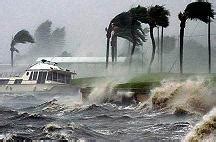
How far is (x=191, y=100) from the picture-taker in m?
26.9

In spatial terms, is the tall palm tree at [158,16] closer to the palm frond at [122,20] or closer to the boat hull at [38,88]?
the palm frond at [122,20]

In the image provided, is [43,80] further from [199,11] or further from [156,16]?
[199,11]

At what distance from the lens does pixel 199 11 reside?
184 feet

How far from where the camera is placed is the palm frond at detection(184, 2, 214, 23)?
5603cm

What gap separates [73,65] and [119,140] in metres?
117

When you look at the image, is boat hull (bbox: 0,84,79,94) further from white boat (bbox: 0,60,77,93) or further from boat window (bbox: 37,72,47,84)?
boat window (bbox: 37,72,47,84)

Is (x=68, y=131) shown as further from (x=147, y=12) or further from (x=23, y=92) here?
(x=23, y=92)

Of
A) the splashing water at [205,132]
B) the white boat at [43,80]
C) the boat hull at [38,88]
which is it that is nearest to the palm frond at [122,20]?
the white boat at [43,80]

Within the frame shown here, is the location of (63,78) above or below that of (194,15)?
below

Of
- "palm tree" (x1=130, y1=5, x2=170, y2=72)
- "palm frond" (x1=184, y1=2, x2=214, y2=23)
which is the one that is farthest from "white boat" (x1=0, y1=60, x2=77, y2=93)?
"palm frond" (x1=184, y1=2, x2=214, y2=23)

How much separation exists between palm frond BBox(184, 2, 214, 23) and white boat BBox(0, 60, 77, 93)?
88.7 ft

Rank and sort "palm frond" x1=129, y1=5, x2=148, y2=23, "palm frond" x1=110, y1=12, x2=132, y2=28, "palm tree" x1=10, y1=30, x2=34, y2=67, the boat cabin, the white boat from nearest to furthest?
"palm frond" x1=129, y1=5, x2=148, y2=23, "palm frond" x1=110, y1=12, x2=132, y2=28, the white boat, the boat cabin, "palm tree" x1=10, y1=30, x2=34, y2=67

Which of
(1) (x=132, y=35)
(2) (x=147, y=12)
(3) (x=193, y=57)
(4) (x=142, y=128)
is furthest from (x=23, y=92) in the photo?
(4) (x=142, y=128)

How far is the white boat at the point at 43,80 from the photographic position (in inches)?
3060
